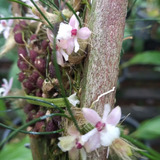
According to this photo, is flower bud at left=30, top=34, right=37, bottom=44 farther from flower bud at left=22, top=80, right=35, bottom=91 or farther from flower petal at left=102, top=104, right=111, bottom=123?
flower petal at left=102, top=104, right=111, bottom=123

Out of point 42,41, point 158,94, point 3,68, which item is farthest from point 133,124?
point 3,68

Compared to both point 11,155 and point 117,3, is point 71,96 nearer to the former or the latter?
point 117,3

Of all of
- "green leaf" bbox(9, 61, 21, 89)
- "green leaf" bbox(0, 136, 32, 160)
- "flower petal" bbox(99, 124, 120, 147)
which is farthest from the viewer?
"green leaf" bbox(9, 61, 21, 89)

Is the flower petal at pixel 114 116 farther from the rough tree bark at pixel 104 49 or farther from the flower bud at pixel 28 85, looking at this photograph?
the flower bud at pixel 28 85

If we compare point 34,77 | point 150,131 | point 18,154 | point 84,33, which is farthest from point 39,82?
point 150,131

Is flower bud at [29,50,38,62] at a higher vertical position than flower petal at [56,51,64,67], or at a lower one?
lower

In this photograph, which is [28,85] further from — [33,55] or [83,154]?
[83,154]

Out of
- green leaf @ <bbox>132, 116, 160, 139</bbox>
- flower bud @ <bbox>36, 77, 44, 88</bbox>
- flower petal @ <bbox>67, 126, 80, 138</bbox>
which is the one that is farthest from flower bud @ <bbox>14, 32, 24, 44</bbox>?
green leaf @ <bbox>132, 116, 160, 139</bbox>
